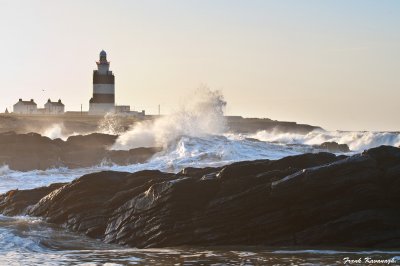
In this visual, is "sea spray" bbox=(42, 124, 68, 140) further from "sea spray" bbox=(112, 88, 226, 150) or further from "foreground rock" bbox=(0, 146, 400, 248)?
"foreground rock" bbox=(0, 146, 400, 248)

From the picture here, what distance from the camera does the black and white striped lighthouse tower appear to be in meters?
74.9

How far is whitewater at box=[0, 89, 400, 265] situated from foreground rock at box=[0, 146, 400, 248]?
1.74 feet

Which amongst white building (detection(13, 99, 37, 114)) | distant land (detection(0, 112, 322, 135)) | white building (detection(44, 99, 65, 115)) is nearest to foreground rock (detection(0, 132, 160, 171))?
distant land (detection(0, 112, 322, 135))

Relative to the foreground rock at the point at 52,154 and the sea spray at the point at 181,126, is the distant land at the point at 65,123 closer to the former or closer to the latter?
the sea spray at the point at 181,126

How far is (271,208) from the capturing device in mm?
14000

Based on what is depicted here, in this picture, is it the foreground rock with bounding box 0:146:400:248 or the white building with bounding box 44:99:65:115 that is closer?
the foreground rock with bounding box 0:146:400:248

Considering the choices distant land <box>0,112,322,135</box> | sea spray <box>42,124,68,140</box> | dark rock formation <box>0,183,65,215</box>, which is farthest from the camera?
distant land <box>0,112,322,135</box>

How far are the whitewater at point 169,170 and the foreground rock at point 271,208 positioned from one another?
0.53 m

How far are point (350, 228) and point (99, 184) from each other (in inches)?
246

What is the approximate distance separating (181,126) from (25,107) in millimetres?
52855

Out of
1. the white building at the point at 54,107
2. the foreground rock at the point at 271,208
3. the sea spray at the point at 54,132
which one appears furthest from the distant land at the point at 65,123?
the foreground rock at the point at 271,208

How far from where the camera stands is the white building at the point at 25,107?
Answer: 95.4 metres

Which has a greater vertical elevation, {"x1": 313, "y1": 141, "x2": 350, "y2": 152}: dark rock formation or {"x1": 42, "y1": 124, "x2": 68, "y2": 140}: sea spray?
{"x1": 42, "y1": 124, "x2": 68, "y2": 140}: sea spray

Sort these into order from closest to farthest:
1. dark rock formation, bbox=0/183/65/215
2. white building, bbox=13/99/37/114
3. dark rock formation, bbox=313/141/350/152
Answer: dark rock formation, bbox=0/183/65/215 < dark rock formation, bbox=313/141/350/152 < white building, bbox=13/99/37/114
